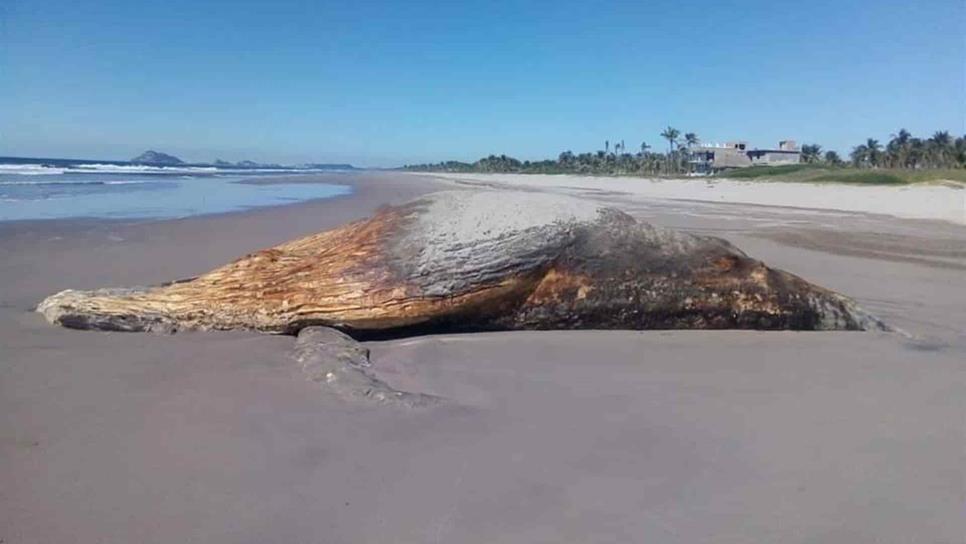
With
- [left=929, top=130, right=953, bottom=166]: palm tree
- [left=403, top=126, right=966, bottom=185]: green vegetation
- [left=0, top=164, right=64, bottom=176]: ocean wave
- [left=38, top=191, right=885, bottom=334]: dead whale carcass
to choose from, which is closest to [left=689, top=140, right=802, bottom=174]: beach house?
[left=403, top=126, right=966, bottom=185]: green vegetation

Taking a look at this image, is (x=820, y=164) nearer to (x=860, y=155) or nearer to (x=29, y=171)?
(x=860, y=155)

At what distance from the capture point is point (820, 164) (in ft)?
274

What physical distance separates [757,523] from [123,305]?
13.9ft

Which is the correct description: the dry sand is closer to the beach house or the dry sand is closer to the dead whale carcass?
the dead whale carcass

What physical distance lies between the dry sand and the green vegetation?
4311 centimetres

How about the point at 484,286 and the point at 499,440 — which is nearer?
the point at 499,440

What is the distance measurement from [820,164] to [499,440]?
91.4 meters

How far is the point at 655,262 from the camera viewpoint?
194 inches

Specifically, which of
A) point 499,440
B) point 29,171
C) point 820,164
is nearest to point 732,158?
point 820,164

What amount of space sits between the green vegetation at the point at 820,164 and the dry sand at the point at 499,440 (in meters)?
43.1

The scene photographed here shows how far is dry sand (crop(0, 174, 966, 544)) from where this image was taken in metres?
2.20

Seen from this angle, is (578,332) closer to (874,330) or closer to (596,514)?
(874,330)

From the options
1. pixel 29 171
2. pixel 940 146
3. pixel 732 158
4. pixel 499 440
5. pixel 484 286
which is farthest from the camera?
pixel 732 158

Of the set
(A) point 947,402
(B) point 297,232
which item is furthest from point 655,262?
(B) point 297,232
